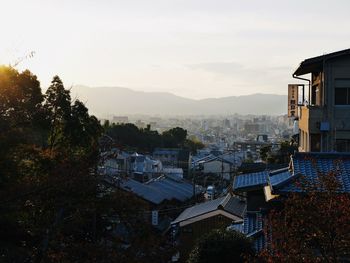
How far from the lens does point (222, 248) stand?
10656mm

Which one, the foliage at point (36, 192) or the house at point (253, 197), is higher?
the foliage at point (36, 192)

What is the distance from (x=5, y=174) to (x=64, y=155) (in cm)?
135

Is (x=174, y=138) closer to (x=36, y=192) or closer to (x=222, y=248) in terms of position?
(x=222, y=248)

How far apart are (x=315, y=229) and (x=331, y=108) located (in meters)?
9.43

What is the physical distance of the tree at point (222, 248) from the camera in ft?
34.7

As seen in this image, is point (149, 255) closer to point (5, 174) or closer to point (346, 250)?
point (346, 250)

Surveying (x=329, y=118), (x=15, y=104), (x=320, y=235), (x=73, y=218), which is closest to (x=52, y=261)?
(x=73, y=218)

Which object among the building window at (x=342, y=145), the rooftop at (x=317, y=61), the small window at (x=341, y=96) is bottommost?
the building window at (x=342, y=145)

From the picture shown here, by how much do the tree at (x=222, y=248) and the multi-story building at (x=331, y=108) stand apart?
536 centimetres

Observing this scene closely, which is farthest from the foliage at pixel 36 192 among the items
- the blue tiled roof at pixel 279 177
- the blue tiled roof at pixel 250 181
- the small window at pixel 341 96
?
the small window at pixel 341 96

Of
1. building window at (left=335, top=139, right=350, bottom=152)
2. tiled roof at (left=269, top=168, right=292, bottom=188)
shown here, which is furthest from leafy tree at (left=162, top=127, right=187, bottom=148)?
tiled roof at (left=269, top=168, right=292, bottom=188)

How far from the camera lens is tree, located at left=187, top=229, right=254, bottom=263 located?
10586 mm

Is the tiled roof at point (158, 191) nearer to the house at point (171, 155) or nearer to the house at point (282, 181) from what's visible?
the house at point (282, 181)

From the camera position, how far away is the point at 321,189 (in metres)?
6.53
